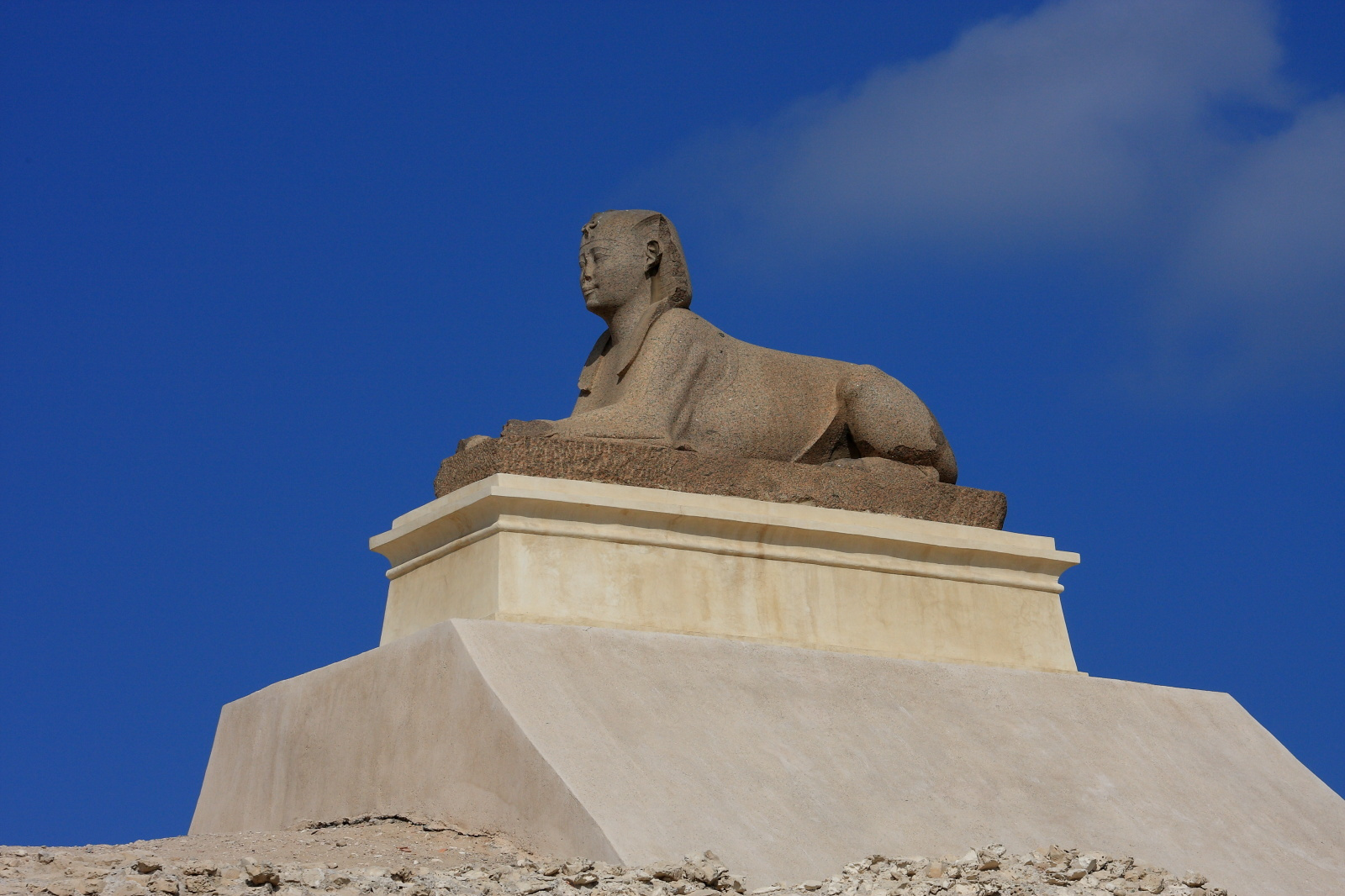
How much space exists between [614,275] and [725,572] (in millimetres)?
1686

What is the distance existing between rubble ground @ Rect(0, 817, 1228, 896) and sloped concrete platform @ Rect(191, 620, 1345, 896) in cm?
18

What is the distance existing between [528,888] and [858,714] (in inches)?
80.9

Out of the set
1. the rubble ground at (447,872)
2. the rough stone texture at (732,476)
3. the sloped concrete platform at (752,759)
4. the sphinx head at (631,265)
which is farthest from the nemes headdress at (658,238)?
the rubble ground at (447,872)

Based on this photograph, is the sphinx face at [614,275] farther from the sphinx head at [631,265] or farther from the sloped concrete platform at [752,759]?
the sloped concrete platform at [752,759]

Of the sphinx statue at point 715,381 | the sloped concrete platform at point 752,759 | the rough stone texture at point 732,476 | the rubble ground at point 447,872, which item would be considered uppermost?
the sphinx statue at point 715,381

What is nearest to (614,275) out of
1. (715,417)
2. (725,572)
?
(715,417)

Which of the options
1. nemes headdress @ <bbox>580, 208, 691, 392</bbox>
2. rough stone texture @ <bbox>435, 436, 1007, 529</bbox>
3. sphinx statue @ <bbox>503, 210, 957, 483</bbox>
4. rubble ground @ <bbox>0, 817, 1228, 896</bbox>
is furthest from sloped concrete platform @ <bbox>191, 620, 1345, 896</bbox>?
nemes headdress @ <bbox>580, 208, 691, 392</bbox>

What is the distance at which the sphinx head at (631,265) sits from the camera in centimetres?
786

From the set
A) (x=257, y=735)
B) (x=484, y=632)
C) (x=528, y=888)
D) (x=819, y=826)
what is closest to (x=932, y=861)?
(x=819, y=826)

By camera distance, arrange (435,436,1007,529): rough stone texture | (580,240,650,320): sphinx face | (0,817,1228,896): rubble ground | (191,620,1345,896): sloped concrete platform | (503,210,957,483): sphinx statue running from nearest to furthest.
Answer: (0,817,1228,896): rubble ground, (191,620,1345,896): sloped concrete platform, (435,436,1007,529): rough stone texture, (503,210,957,483): sphinx statue, (580,240,650,320): sphinx face

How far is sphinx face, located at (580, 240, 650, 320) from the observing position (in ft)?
25.8

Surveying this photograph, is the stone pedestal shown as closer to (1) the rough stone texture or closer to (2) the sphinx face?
(1) the rough stone texture

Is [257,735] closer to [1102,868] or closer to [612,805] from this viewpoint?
[612,805]

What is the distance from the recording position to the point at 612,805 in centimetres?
529
